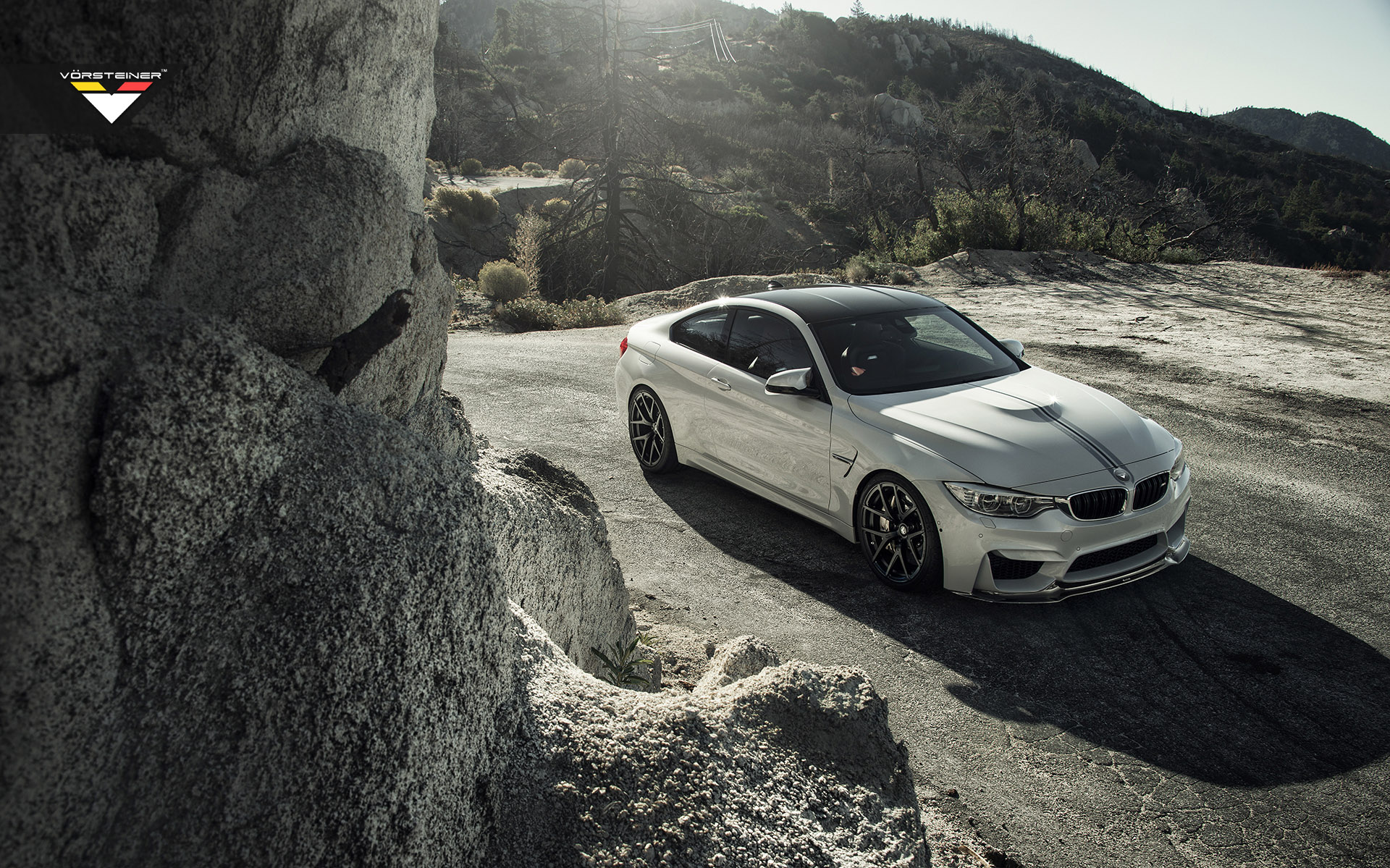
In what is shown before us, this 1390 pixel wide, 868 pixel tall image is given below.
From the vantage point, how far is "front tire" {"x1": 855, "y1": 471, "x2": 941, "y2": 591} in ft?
15.4

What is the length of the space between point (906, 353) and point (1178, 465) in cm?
171

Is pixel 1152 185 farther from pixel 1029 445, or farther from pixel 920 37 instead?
pixel 1029 445

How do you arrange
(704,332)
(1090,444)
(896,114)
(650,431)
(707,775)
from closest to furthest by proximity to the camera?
(707,775)
(1090,444)
(704,332)
(650,431)
(896,114)

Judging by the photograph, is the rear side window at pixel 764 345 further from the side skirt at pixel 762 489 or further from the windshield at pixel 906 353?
the side skirt at pixel 762 489

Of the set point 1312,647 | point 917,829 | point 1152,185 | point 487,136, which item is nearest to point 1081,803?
point 917,829

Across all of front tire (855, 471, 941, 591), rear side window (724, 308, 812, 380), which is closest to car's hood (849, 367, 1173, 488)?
front tire (855, 471, 941, 591)

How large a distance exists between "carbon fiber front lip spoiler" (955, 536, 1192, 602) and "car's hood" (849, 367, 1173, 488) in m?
0.57

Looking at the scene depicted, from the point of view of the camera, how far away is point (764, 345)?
234 inches

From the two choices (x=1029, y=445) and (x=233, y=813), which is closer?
(x=233, y=813)

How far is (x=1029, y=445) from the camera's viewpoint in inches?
181

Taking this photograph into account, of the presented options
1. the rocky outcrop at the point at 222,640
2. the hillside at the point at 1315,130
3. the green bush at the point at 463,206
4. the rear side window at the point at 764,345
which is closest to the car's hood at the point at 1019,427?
the rear side window at the point at 764,345

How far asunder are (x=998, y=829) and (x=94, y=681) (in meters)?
2.84

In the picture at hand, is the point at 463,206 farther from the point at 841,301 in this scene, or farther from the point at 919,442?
the point at 919,442

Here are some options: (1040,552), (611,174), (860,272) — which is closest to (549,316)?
(860,272)
